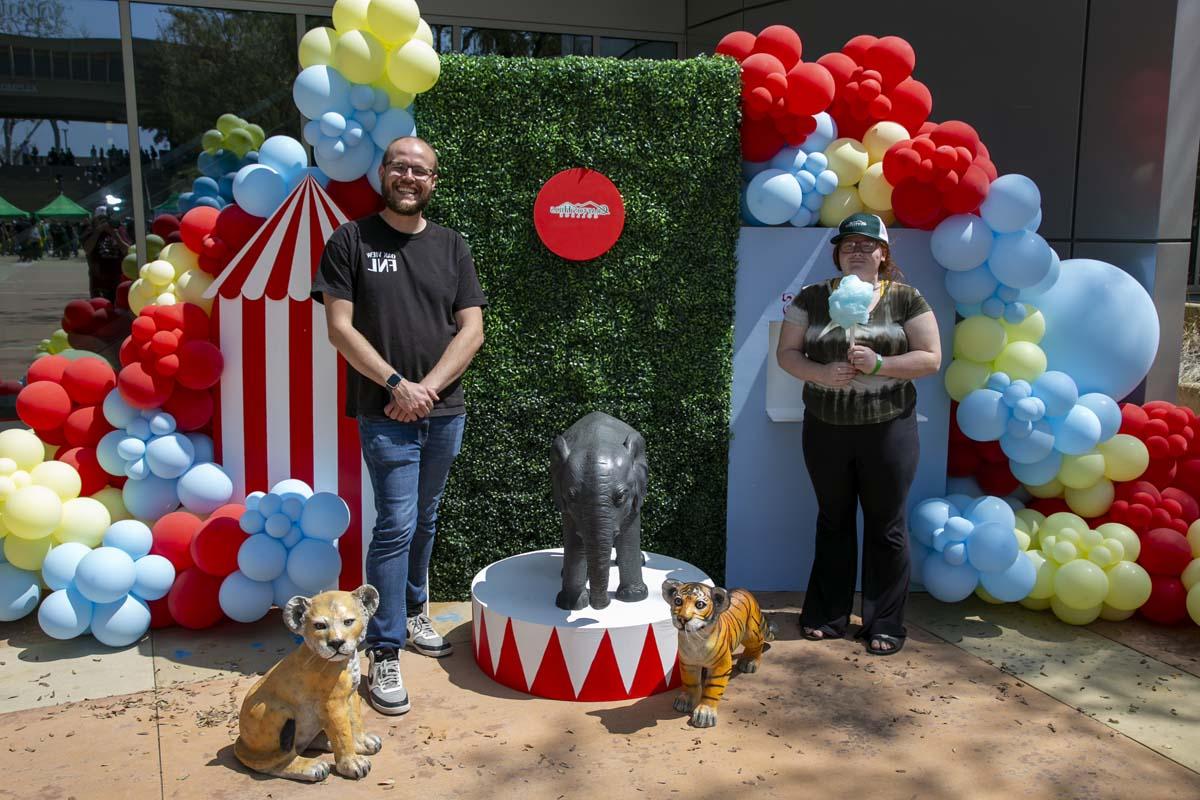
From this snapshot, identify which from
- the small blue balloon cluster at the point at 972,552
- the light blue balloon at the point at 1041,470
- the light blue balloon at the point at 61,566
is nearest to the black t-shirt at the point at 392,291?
the light blue balloon at the point at 61,566

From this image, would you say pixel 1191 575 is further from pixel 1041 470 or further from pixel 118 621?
pixel 118 621

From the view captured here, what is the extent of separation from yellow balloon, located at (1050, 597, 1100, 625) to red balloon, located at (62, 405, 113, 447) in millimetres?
4771

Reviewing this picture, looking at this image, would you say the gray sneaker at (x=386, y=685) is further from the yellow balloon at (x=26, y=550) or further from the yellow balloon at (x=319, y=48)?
the yellow balloon at (x=319, y=48)

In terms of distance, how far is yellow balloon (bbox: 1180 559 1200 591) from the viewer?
4551mm

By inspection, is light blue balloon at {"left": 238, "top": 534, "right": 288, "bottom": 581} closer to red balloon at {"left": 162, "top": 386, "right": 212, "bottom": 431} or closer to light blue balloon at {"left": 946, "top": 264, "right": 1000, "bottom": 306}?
red balloon at {"left": 162, "top": 386, "right": 212, "bottom": 431}

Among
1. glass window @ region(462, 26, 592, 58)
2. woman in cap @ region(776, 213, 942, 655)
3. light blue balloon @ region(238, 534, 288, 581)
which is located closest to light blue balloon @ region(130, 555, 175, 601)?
light blue balloon @ region(238, 534, 288, 581)

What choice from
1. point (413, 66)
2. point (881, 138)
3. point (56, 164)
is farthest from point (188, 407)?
point (56, 164)

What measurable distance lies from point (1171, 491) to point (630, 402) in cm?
283

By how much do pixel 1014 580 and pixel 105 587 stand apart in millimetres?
4205

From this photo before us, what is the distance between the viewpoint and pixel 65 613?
165 inches

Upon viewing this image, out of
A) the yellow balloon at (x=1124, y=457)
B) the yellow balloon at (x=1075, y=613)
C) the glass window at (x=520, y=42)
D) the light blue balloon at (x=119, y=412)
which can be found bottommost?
the yellow balloon at (x=1075, y=613)

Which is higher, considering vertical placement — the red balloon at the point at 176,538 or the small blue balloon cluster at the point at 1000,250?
the small blue balloon cluster at the point at 1000,250

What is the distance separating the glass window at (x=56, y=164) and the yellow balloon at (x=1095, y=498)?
26.0 ft

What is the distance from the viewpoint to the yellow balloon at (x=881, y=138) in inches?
188
